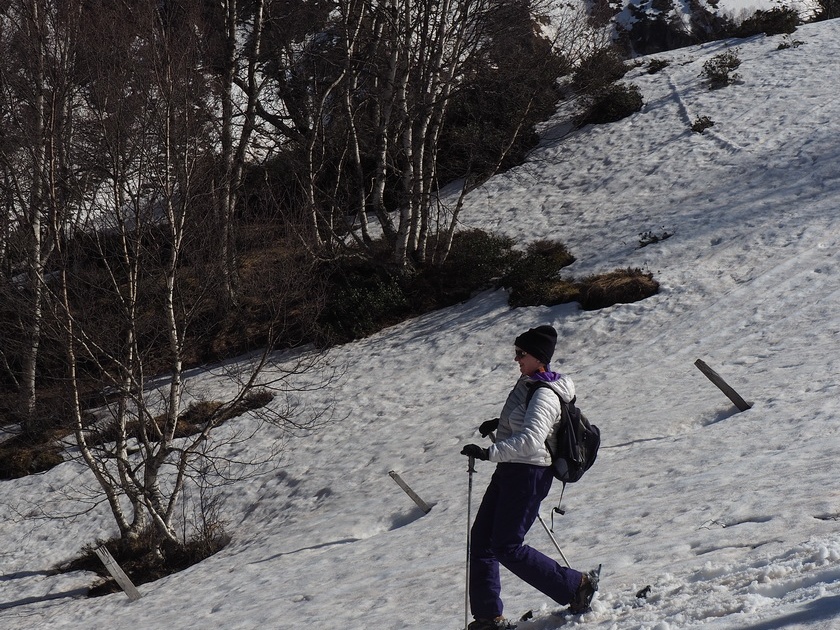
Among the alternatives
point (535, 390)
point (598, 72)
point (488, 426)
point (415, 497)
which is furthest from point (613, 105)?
point (535, 390)

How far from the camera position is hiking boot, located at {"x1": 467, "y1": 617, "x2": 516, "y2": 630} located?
4.93 meters

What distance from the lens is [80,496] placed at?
1335 centimetres

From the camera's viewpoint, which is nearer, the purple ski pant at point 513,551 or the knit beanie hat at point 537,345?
the purple ski pant at point 513,551

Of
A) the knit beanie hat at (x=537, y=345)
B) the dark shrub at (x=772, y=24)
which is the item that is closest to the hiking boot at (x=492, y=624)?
the knit beanie hat at (x=537, y=345)

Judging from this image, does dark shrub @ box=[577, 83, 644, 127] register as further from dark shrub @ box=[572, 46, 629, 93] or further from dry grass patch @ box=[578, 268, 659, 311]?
dry grass patch @ box=[578, 268, 659, 311]

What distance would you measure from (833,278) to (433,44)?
9126mm

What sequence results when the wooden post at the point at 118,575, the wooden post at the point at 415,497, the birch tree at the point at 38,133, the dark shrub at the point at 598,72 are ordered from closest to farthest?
the wooden post at the point at 118,575 → the wooden post at the point at 415,497 → the birch tree at the point at 38,133 → the dark shrub at the point at 598,72

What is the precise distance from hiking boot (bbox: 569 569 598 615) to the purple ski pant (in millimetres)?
47

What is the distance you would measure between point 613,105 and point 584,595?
64.7ft

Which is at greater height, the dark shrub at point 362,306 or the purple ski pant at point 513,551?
the dark shrub at point 362,306

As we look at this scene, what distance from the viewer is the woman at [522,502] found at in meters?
4.83

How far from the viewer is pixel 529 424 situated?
4.82m

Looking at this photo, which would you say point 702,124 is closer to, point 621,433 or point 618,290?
point 618,290

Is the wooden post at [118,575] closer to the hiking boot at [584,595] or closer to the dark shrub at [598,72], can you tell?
the hiking boot at [584,595]
